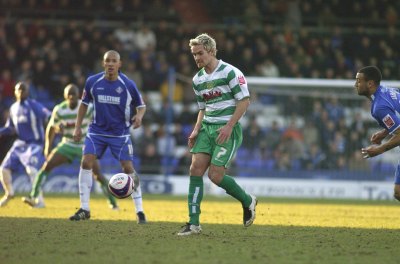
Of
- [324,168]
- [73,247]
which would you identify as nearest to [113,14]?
[324,168]

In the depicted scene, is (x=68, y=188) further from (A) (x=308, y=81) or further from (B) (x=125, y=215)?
(B) (x=125, y=215)

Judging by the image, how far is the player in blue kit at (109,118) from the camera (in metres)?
11.8

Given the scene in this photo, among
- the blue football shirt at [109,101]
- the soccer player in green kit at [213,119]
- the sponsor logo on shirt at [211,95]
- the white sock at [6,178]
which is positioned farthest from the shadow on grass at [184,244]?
the white sock at [6,178]

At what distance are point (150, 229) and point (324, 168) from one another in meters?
12.2

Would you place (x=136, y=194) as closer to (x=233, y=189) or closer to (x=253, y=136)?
(x=233, y=189)

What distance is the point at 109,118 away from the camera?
11859mm

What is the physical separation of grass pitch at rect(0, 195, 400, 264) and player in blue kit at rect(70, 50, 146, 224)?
77 cm

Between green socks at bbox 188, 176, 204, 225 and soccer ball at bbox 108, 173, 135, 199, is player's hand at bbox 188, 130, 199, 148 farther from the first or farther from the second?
soccer ball at bbox 108, 173, 135, 199

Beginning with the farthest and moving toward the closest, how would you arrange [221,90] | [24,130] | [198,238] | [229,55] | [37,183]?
[229,55] < [24,130] < [37,183] < [221,90] < [198,238]

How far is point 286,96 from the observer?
23.4 meters

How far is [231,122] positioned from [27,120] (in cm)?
737

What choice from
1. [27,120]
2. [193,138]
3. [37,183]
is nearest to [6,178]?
[37,183]

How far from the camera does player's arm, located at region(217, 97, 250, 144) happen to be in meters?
9.62

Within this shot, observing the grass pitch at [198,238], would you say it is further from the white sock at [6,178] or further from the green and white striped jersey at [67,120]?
the green and white striped jersey at [67,120]
